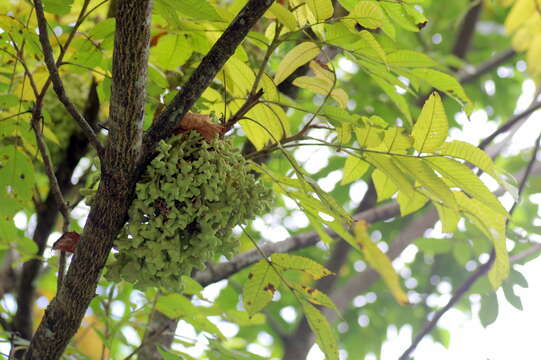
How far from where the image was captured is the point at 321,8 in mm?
1033

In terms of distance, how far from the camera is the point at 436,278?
2.88 meters

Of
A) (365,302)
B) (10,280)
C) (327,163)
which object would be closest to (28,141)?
(10,280)

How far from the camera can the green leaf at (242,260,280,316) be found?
123 cm

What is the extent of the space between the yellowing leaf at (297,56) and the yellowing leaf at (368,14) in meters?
0.09

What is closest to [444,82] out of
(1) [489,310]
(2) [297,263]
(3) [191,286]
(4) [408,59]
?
(4) [408,59]

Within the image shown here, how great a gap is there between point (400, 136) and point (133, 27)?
471 mm

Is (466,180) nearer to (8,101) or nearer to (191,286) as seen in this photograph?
(191,286)

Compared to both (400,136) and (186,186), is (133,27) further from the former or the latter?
(400,136)

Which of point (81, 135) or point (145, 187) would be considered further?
point (81, 135)

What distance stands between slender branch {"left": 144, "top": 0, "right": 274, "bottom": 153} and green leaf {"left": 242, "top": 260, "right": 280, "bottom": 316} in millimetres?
380

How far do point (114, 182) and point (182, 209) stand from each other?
0.37 feet

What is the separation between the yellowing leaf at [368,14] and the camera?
40.3 inches

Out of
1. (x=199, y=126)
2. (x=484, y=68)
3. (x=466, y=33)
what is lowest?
(x=199, y=126)

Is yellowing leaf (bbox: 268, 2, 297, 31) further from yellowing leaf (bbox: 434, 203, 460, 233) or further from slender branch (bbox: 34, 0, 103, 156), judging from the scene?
yellowing leaf (bbox: 434, 203, 460, 233)
